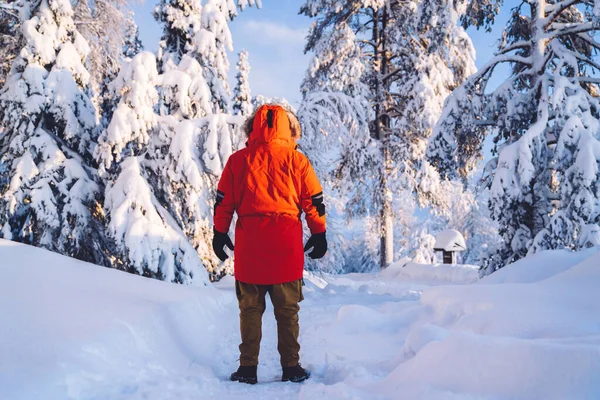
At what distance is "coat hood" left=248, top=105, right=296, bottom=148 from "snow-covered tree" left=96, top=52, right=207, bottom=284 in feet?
11.4

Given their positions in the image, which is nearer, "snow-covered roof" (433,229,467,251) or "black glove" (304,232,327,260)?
"black glove" (304,232,327,260)

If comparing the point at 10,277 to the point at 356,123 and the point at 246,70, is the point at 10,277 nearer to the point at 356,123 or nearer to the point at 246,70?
the point at 356,123

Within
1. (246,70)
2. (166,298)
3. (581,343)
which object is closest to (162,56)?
(166,298)

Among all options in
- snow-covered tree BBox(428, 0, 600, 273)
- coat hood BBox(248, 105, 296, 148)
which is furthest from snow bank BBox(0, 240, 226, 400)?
snow-covered tree BBox(428, 0, 600, 273)

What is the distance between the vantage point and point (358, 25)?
16.9 m

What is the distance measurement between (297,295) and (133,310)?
49.7 inches

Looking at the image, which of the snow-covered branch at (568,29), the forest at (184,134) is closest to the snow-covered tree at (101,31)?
the forest at (184,134)

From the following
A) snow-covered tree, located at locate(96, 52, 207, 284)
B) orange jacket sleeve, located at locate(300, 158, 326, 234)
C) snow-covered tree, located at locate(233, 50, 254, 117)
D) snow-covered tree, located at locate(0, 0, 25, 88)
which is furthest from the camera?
snow-covered tree, located at locate(233, 50, 254, 117)

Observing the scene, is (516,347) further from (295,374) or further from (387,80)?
(387,80)

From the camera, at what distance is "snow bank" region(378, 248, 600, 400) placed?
1.77 m

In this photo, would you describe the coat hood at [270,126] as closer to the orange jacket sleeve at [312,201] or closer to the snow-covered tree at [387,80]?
the orange jacket sleeve at [312,201]

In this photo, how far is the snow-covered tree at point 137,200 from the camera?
6.03 meters

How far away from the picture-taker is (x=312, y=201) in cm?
331

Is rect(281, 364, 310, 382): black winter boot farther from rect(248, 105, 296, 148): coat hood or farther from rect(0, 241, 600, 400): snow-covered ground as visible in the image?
rect(248, 105, 296, 148): coat hood
